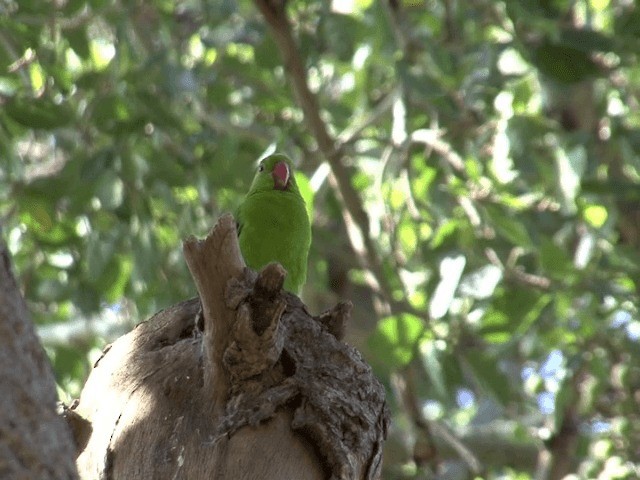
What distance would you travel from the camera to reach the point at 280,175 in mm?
3521

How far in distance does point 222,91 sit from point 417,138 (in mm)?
993

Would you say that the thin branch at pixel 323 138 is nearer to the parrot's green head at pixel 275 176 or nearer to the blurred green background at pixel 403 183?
the blurred green background at pixel 403 183

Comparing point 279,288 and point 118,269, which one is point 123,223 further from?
point 279,288

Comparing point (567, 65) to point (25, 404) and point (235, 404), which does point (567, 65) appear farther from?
point (25, 404)

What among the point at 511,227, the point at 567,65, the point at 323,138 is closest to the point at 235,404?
the point at 511,227

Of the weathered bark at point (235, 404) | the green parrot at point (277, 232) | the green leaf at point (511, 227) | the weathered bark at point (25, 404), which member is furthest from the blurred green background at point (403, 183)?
the weathered bark at point (25, 404)

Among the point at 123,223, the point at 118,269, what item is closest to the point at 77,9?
the point at 123,223

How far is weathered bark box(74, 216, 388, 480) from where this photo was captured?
6.30ft

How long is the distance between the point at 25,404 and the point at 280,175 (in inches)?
96.8

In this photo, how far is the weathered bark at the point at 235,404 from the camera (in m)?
1.92

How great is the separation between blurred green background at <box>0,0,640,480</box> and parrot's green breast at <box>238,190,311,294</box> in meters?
0.46

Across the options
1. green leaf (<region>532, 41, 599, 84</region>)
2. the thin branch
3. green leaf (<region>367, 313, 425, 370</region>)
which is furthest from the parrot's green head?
green leaf (<region>532, 41, 599, 84</region>)

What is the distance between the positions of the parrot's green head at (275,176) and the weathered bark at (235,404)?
144 centimetres

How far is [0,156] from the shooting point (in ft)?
12.0
